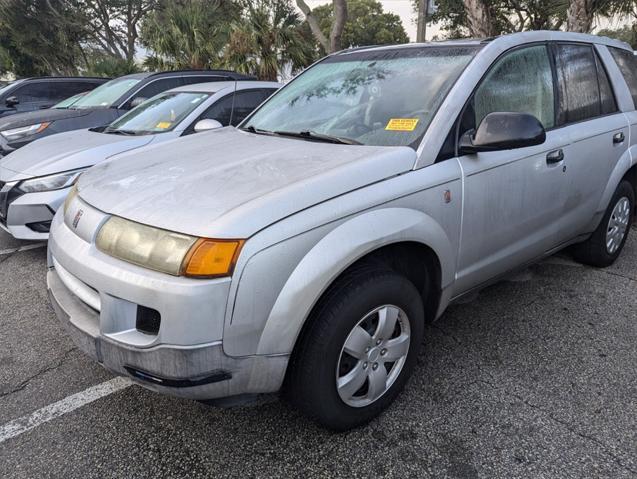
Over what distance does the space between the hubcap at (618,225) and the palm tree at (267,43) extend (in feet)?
31.5

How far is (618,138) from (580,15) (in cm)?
741

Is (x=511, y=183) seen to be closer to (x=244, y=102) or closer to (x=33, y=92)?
(x=244, y=102)

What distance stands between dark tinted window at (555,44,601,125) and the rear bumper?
94.8 inches

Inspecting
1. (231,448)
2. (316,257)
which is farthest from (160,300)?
(231,448)

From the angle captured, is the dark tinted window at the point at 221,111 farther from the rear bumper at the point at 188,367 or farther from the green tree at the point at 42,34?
the green tree at the point at 42,34

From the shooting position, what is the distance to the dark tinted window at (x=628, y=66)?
11.9 ft

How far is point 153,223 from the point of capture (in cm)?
178

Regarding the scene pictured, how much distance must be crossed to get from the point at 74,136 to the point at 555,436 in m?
4.79

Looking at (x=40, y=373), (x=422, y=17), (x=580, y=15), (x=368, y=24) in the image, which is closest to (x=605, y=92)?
(x=40, y=373)

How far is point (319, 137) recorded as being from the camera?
2547 millimetres

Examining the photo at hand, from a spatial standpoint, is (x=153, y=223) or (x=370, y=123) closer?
(x=153, y=223)

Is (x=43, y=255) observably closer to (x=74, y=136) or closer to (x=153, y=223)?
(x=74, y=136)

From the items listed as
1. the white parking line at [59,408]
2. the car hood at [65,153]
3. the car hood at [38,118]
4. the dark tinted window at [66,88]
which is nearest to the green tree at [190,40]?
the dark tinted window at [66,88]

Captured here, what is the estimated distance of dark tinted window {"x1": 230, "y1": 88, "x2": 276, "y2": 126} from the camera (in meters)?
5.05
